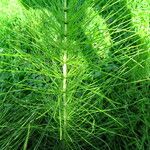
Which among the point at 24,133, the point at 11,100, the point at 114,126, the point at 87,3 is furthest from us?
the point at 11,100

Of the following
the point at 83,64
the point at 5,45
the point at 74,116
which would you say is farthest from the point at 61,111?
the point at 5,45

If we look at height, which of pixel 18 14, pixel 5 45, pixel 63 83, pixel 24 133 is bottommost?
pixel 24 133

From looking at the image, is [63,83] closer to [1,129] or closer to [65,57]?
[65,57]

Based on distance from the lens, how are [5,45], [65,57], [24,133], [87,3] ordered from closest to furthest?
1. [87,3]
2. [65,57]
3. [24,133]
4. [5,45]

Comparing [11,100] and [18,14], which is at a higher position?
[18,14]

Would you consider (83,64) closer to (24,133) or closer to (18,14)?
(24,133)

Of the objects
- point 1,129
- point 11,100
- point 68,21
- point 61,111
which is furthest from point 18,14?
point 68,21

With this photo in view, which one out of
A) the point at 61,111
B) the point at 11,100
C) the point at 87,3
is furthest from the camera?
the point at 11,100

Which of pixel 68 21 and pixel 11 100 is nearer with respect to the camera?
pixel 68 21

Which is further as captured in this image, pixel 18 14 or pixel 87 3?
pixel 18 14
